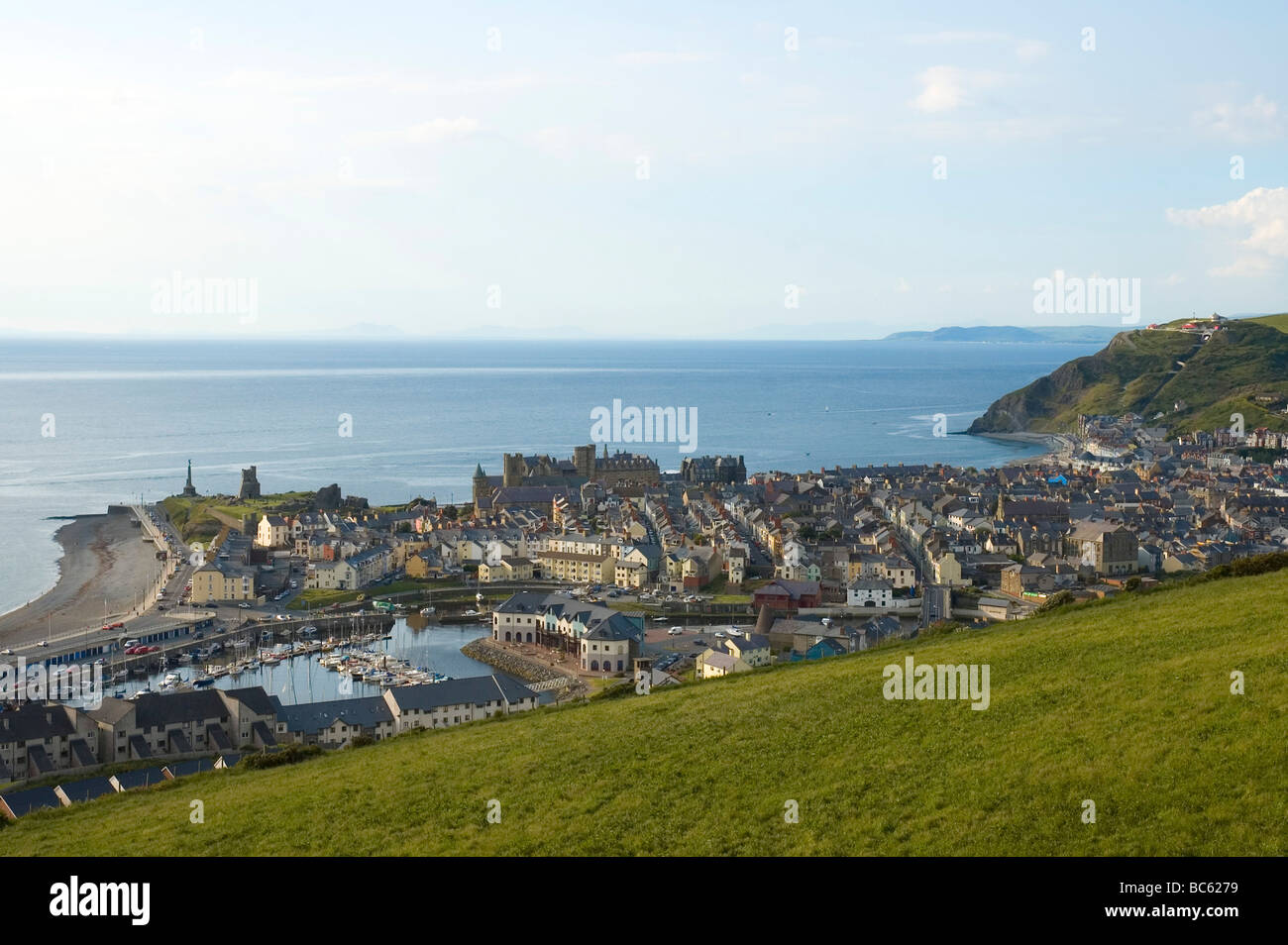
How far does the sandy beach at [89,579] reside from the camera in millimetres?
42469

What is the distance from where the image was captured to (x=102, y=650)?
1526 inches

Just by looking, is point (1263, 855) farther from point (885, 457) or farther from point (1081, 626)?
point (885, 457)

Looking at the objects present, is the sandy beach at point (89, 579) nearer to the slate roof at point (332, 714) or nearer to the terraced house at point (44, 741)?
the terraced house at point (44, 741)

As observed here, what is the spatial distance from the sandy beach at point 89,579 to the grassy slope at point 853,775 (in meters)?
28.5

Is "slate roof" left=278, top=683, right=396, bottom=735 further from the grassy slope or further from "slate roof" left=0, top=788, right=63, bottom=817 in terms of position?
the grassy slope

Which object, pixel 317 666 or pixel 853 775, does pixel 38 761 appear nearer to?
pixel 317 666

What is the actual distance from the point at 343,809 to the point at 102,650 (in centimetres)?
2943

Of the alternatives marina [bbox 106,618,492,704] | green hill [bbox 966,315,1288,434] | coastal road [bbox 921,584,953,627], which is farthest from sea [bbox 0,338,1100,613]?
coastal road [bbox 921,584,953,627]

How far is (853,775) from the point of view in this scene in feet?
37.1

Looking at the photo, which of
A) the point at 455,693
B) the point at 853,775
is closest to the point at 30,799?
the point at 455,693

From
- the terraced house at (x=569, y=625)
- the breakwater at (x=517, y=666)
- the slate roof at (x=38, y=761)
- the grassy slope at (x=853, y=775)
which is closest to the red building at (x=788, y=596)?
the terraced house at (x=569, y=625)

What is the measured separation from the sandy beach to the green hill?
8315cm

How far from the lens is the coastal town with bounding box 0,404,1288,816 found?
27.6 metres

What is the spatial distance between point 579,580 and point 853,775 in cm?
4080
